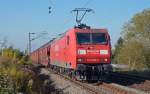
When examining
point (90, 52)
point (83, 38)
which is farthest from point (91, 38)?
point (90, 52)

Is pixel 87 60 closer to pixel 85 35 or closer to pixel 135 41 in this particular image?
pixel 85 35

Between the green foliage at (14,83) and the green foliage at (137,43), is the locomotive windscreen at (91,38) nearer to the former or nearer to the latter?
the green foliage at (14,83)

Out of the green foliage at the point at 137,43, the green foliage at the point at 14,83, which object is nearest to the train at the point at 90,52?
the green foliage at the point at 14,83

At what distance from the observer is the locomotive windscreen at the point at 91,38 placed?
24.9 metres

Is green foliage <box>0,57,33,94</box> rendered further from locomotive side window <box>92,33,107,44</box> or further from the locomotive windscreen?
locomotive side window <box>92,33,107,44</box>

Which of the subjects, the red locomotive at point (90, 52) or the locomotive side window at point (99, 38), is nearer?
the red locomotive at point (90, 52)

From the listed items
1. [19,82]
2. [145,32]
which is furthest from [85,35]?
[145,32]

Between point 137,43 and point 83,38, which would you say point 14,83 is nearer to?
point 83,38

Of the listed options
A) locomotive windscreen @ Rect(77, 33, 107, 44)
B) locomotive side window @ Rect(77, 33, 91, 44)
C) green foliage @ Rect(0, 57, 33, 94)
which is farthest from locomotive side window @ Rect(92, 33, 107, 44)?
green foliage @ Rect(0, 57, 33, 94)

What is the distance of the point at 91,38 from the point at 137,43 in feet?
98.3

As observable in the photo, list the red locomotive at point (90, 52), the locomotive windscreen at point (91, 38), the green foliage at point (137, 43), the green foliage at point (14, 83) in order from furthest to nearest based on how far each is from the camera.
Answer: the green foliage at point (137, 43), the locomotive windscreen at point (91, 38), the red locomotive at point (90, 52), the green foliage at point (14, 83)

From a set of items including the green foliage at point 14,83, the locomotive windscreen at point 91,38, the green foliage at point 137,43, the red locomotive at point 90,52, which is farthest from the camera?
the green foliage at point 137,43

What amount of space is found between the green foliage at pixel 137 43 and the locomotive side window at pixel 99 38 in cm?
2627

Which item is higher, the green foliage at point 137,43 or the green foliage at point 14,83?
the green foliage at point 137,43
